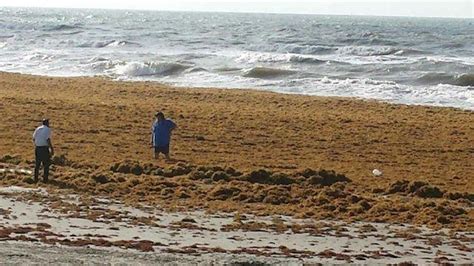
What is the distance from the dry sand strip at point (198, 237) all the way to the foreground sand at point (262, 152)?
82 cm

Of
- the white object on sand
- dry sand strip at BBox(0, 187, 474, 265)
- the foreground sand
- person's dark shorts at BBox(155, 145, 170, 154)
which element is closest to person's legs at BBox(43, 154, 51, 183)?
the foreground sand

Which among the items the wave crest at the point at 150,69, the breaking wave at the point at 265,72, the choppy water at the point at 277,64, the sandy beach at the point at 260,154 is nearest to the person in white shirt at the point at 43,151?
the sandy beach at the point at 260,154

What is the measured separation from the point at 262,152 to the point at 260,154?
0.95ft

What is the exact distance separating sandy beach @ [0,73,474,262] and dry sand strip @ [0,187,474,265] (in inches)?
19.7

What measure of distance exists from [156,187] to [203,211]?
6.56ft

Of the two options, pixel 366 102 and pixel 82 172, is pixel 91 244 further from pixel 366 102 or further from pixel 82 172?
pixel 366 102

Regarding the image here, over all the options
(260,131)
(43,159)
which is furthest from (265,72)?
(43,159)

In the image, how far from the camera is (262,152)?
64.4ft

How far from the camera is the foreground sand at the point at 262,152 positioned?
13867mm

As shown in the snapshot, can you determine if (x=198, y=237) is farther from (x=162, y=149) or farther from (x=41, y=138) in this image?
(x=162, y=149)

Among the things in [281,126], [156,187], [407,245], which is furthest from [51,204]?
[281,126]

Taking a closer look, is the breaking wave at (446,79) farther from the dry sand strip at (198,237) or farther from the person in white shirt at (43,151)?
the dry sand strip at (198,237)

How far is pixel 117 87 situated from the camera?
35.4m

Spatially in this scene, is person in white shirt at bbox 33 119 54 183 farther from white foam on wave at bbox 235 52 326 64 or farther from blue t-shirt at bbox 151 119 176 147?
white foam on wave at bbox 235 52 326 64
